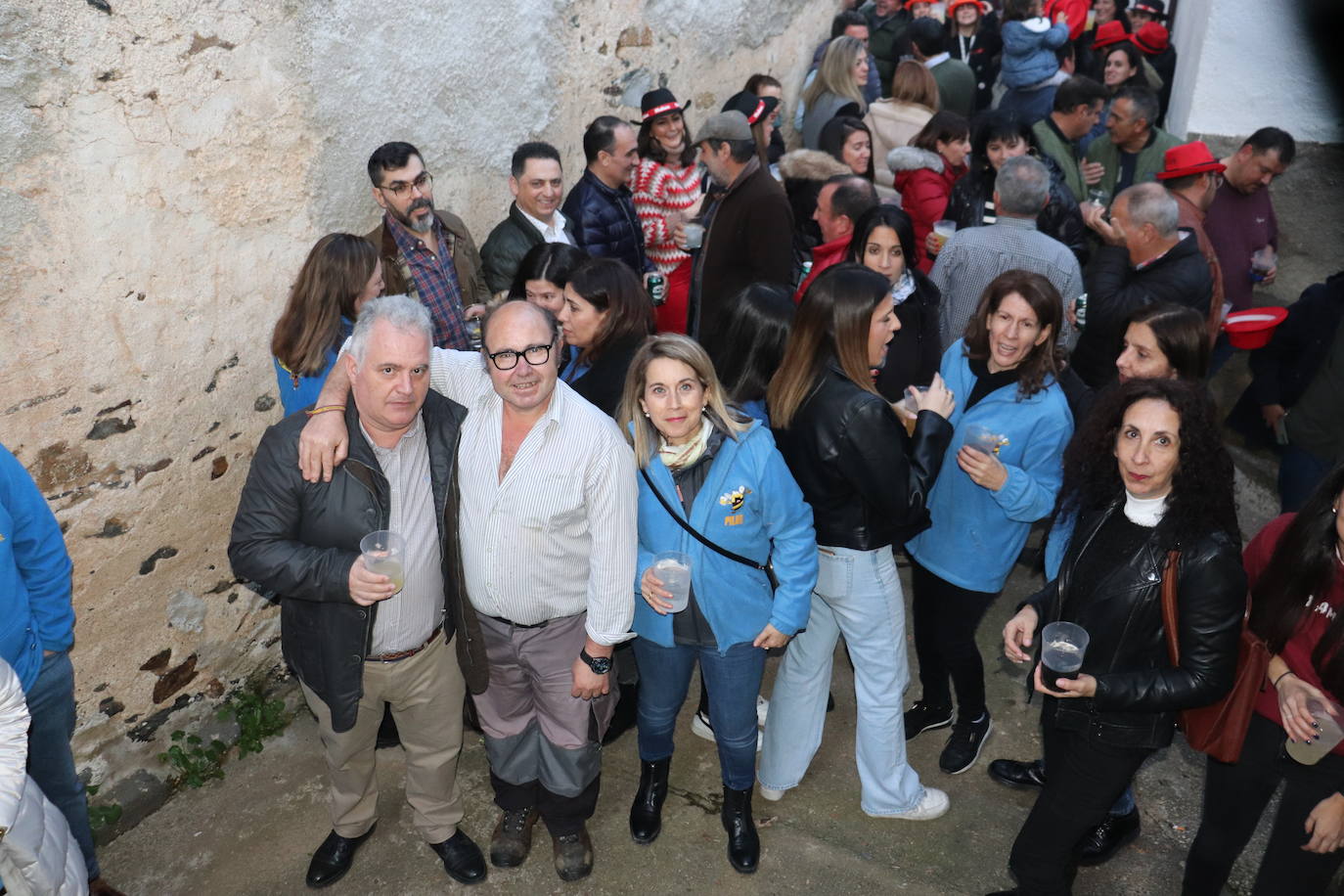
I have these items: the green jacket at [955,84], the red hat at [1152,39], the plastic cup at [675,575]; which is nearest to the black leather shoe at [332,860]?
the plastic cup at [675,575]

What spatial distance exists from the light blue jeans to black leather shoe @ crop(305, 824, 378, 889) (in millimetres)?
1451

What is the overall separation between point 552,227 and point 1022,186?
2108 mm

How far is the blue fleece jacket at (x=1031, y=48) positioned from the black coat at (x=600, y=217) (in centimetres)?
386

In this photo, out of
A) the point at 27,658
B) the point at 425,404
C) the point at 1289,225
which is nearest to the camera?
the point at 27,658

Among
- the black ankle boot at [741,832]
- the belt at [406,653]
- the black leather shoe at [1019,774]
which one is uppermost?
the belt at [406,653]

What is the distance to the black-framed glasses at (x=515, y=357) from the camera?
2855mm

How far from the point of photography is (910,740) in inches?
160

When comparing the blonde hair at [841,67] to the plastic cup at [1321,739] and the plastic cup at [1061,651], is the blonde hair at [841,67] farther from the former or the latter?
the plastic cup at [1321,739]

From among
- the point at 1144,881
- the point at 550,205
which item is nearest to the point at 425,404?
the point at 550,205

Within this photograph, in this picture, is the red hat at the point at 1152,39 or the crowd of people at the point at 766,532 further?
the red hat at the point at 1152,39

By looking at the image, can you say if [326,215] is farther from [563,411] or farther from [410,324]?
[563,411]

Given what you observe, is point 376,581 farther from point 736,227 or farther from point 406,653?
point 736,227

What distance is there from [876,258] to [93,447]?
116 inches

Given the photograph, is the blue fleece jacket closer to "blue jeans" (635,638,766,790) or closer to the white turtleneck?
the white turtleneck
